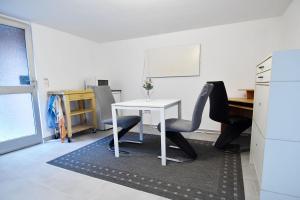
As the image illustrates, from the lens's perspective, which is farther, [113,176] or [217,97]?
[217,97]

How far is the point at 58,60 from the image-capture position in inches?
126

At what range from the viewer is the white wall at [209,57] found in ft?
9.19

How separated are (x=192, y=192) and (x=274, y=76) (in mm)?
1197

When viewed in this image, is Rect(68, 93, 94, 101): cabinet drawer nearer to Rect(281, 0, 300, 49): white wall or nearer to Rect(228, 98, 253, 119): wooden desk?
Rect(228, 98, 253, 119): wooden desk

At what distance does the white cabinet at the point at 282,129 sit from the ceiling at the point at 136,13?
1.48 meters

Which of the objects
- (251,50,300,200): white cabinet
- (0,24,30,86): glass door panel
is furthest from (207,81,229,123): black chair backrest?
(0,24,30,86): glass door panel

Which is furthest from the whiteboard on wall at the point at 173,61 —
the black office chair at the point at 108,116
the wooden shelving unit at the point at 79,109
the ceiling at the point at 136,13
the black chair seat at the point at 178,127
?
the black chair seat at the point at 178,127

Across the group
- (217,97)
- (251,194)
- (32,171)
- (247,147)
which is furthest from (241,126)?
(32,171)

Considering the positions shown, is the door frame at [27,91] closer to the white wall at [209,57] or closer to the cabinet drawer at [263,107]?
the white wall at [209,57]

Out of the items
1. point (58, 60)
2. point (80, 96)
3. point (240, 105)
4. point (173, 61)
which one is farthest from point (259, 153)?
point (58, 60)

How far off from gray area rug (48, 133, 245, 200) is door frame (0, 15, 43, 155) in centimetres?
93

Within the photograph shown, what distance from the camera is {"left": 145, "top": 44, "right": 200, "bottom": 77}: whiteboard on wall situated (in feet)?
10.7

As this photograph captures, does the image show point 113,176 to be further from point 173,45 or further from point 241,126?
point 173,45

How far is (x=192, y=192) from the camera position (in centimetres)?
147
